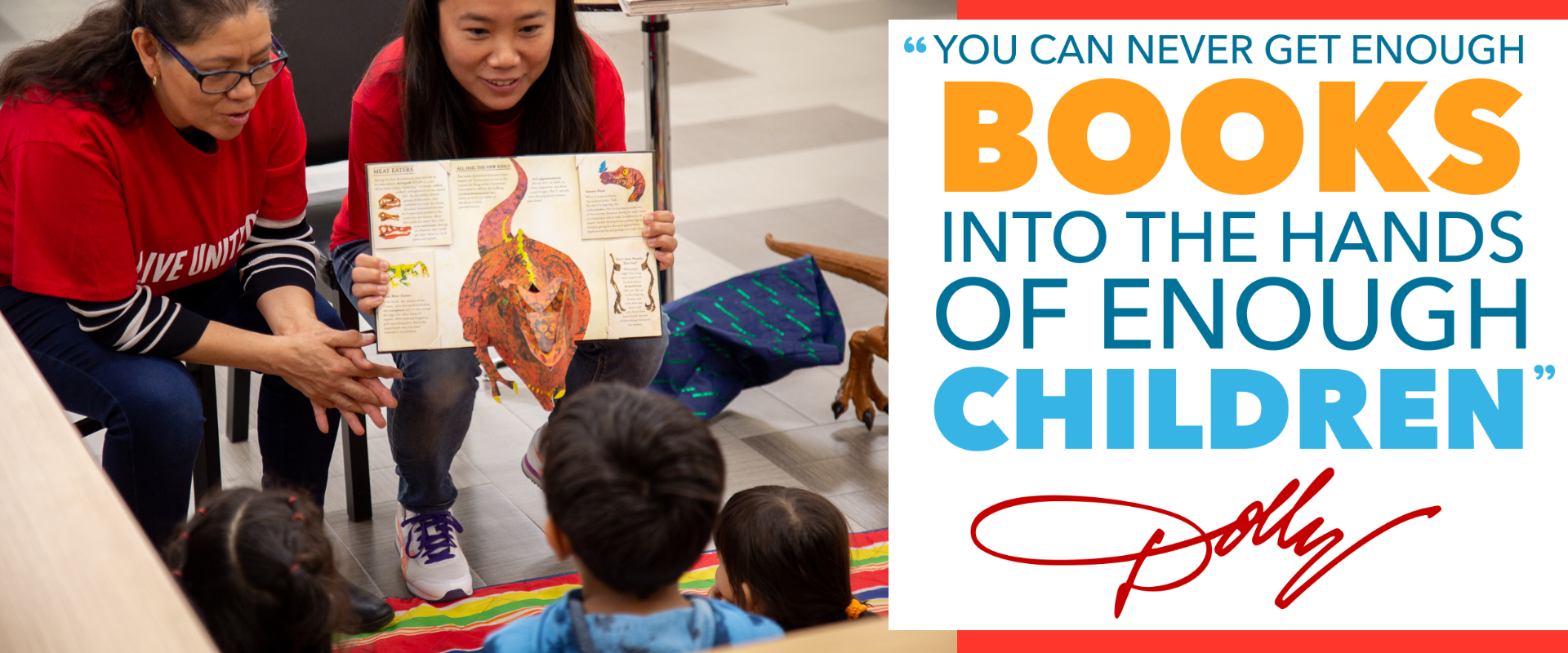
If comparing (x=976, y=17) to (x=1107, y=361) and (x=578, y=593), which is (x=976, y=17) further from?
(x=578, y=593)

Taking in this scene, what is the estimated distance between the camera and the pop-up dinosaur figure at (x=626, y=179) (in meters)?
1.89

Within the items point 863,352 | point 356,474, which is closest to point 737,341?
point 863,352

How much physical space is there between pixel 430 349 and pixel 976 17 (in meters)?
0.92

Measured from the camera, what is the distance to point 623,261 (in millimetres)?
1906

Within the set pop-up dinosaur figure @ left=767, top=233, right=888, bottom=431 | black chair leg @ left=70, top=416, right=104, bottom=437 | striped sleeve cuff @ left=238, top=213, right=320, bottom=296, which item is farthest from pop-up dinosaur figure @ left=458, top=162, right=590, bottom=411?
pop-up dinosaur figure @ left=767, top=233, right=888, bottom=431

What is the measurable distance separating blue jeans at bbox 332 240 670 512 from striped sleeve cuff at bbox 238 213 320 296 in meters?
0.07

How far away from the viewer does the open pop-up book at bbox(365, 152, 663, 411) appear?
5.97 feet

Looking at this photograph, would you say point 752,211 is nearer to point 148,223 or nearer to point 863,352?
point 863,352

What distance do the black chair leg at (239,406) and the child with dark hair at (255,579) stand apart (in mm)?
1314

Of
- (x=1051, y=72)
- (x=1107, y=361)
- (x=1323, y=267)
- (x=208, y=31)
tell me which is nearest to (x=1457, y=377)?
(x=1323, y=267)

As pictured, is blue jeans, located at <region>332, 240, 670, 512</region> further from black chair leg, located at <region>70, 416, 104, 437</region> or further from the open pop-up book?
black chair leg, located at <region>70, 416, 104, 437</region>

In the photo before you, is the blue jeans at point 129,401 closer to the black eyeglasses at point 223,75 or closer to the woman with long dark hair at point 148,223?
the woman with long dark hair at point 148,223

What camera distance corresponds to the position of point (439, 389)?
199cm

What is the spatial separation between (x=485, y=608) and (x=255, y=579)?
0.82m
